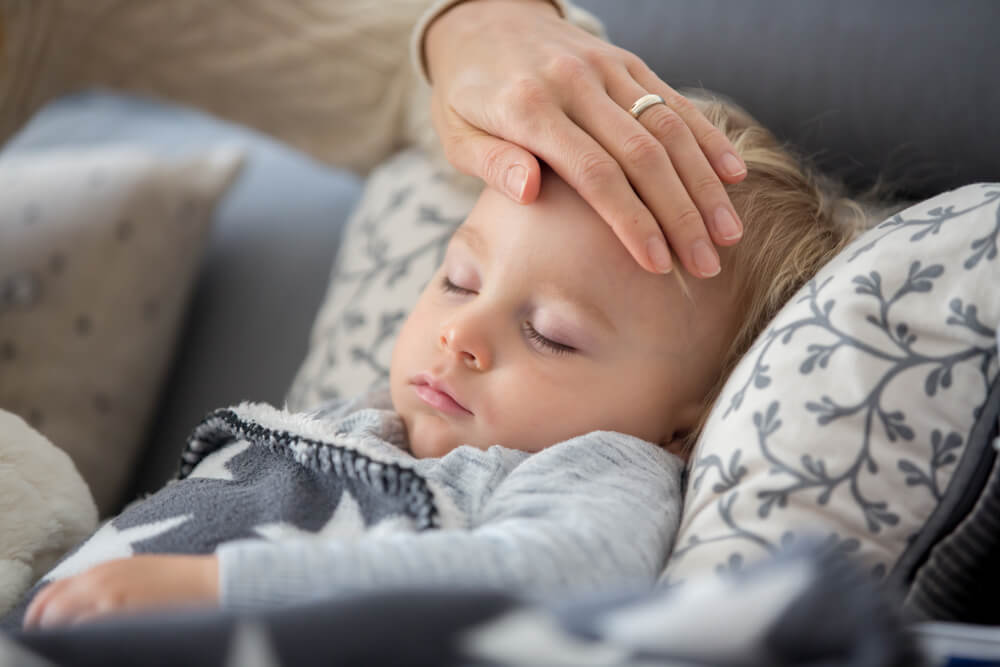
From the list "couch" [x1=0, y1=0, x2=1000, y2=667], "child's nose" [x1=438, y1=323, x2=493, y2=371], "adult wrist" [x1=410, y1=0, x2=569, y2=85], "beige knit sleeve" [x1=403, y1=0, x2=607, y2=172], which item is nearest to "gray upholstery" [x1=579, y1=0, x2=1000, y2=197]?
"couch" [x1=0, y1=0, x2=1000, y2=667]

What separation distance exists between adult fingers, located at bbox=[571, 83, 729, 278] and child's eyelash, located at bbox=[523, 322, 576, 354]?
0.13m

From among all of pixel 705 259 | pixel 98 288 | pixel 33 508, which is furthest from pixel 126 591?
pixel 98 288

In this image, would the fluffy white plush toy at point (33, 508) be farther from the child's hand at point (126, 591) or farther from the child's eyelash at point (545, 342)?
the child's eyelash at point (545, 342)

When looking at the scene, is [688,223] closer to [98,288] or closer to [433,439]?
[433,439]

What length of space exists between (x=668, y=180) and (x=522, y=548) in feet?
1.15

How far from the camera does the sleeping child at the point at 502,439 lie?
0.60 metres

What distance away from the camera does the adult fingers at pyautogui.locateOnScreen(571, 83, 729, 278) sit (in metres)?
0.78

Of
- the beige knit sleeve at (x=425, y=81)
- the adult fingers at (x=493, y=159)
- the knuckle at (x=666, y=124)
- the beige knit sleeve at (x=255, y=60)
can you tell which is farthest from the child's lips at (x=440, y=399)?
the beige knit sleeve at (x=255, y=60)

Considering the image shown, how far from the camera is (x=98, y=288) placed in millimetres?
1369

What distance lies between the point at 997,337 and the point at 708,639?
38 centimetres

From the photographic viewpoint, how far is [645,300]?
2.69 feet

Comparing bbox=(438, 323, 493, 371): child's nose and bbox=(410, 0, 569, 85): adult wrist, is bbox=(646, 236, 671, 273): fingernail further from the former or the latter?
bbox=(410, 0, 569, 85): adult wrist

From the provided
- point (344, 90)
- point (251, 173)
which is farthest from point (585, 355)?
point (251, 173)

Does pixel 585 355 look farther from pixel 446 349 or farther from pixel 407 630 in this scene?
pixel 407 630
